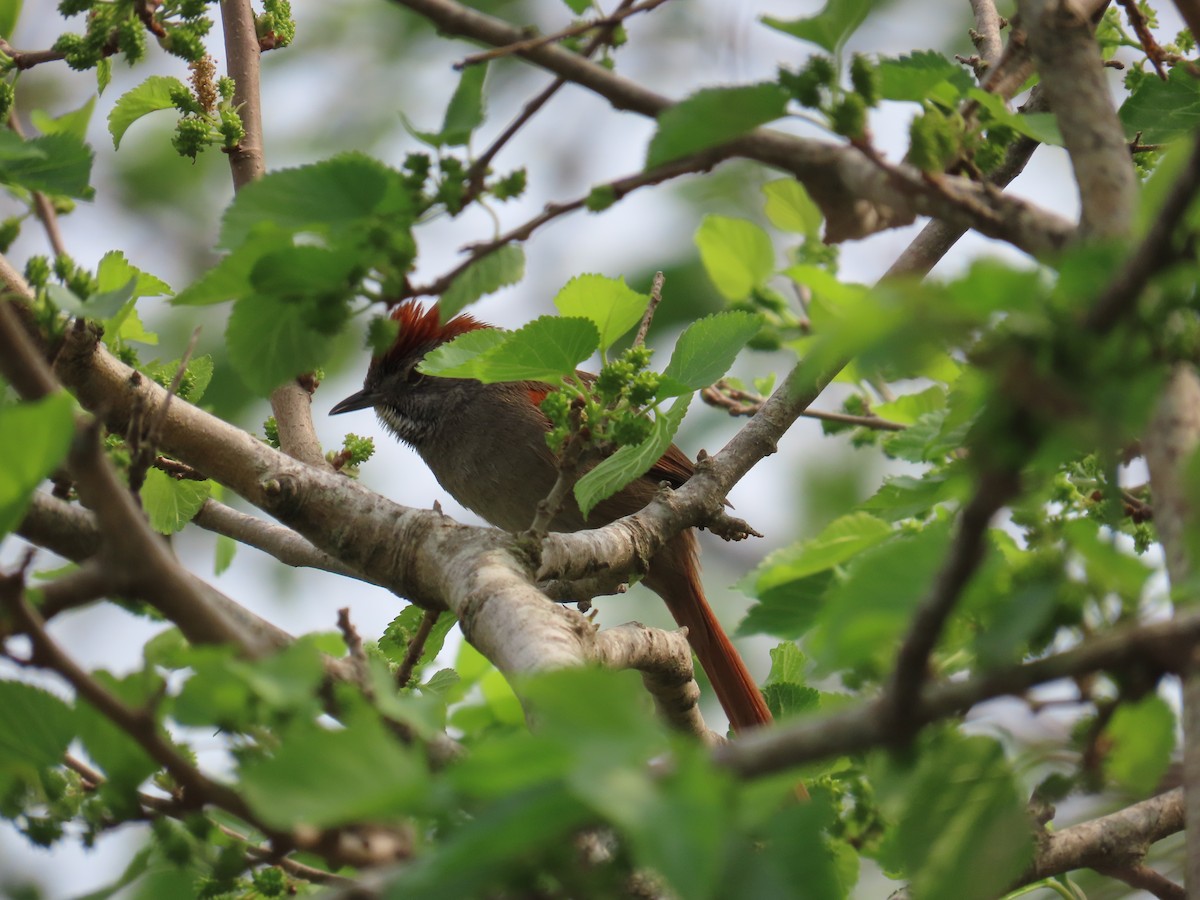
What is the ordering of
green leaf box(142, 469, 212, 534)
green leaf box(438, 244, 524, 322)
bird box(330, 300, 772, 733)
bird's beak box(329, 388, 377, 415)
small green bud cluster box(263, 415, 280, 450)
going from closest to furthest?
green leaf box(438, 244, 524, 322) → green leaf box(142, 469, 212, 534) → small green bud cluster box(263, 415, 280, 450) → bird box(330, 300, 772, 733) → bird's beak box(329, 388, 377, 415)

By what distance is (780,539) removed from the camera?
8953 millimetres

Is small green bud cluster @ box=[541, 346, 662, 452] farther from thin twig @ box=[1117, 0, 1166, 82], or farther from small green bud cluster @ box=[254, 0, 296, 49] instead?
small green bud cluster @ box=[254, 0, 296, 49]

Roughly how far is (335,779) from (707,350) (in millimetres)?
1676

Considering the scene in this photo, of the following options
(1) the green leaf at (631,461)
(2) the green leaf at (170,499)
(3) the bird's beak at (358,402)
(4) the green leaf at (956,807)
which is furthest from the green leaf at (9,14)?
(3) the bird's beak at (358,402)

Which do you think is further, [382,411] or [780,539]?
[780,539]

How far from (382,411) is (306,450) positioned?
3.06m

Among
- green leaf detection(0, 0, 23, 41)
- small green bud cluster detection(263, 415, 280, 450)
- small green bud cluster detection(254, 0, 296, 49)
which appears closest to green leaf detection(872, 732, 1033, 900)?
green leaf detection(0, 0, 23, 41)

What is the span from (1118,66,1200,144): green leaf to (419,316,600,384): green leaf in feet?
4.07

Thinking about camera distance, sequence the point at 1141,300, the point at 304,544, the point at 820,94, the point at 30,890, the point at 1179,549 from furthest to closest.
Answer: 1. the point at 304,544
2. the point at 30,890
3. the point at 820,94
4. the point at 1179,549
5. the point at 1141,300

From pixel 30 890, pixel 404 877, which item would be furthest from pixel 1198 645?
pixel 30 890

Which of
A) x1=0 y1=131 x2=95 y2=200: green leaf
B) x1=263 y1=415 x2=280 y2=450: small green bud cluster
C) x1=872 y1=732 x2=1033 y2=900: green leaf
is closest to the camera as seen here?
x1=872 y1=732 x2=1033 y2=900: green leaf

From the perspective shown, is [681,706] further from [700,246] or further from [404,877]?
[404,877]

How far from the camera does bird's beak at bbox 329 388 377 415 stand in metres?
6.98

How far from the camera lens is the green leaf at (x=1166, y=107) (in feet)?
8.60
